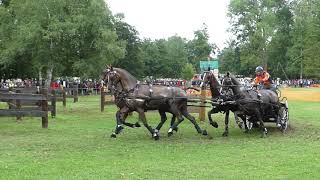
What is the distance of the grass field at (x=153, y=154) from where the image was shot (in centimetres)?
905

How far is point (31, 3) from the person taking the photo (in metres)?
42.8

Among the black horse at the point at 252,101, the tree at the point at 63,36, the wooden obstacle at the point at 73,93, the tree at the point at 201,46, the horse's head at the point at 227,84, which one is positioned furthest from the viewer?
the tree at the point at 201,46

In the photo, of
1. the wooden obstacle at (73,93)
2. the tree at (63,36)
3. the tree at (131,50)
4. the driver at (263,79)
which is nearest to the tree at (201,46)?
the tree at (131,50)

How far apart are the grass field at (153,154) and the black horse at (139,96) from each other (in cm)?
81

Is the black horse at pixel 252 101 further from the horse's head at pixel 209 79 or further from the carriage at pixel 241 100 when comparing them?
the horse's head at pixel 209 79

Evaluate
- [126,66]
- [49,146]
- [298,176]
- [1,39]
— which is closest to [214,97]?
[49,146]

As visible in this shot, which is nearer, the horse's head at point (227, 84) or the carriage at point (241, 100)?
the carriage at point (241, 100)

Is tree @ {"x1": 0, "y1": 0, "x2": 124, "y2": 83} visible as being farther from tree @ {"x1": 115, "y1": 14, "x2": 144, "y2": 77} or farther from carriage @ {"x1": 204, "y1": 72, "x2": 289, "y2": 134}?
tree @ {"x1": 115, "y1": 14, "x2": 144, "y2": 77}

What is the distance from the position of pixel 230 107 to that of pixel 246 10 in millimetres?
70855

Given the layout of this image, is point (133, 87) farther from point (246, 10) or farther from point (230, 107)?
point (246, 10)

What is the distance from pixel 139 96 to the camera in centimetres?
1460

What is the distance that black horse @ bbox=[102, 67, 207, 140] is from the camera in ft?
47.9

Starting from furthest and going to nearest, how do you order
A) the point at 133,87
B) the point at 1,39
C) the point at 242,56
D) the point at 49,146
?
the point at 242,56 → the point at 1,39 → the point at 133,87 → the point at 49,146

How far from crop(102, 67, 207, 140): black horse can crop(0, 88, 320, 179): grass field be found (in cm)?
81
